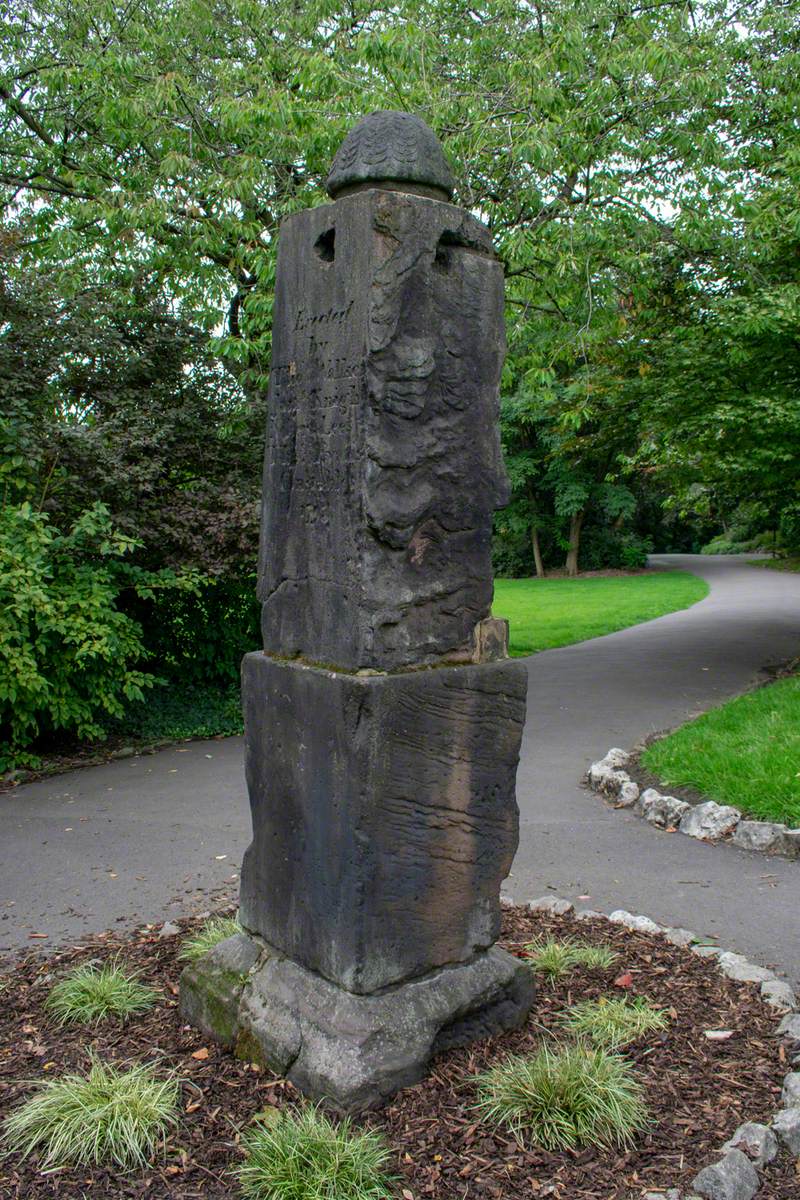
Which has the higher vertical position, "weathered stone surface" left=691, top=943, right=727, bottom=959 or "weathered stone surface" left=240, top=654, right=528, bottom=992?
"weathered stone surface" left=240, top=654, right=528, bottom=992

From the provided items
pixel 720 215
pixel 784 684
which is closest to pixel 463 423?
pixel 720 215

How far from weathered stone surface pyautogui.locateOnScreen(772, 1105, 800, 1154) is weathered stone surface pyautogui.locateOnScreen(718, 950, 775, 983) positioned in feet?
3.92

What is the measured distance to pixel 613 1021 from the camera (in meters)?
3.89

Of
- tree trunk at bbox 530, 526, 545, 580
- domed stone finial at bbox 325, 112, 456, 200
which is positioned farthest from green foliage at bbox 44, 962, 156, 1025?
tree trunk at bbox 530, 526, 545, 580

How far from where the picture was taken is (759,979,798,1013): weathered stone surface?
416 centimetres

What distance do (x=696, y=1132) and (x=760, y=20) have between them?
39.0 feet

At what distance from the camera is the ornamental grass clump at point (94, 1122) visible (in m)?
Answer: 3.13

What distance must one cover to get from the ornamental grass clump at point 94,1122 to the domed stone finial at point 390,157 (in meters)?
3.33

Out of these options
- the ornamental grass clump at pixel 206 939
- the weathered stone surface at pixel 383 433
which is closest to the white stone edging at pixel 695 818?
the ornamental grass clump at pixel 206 939

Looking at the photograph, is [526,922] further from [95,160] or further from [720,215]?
[95,160]

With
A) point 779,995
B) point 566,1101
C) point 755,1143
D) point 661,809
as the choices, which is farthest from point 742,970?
point 661,809

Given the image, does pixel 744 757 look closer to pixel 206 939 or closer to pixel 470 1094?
pixel 206 939

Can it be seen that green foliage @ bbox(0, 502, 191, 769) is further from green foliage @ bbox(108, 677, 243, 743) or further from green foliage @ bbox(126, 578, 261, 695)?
green foliage @ bbox(126, 578, 261, 695)

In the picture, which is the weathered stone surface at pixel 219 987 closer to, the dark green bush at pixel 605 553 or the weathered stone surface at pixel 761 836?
the weathered stone surface at pixel 761 836
